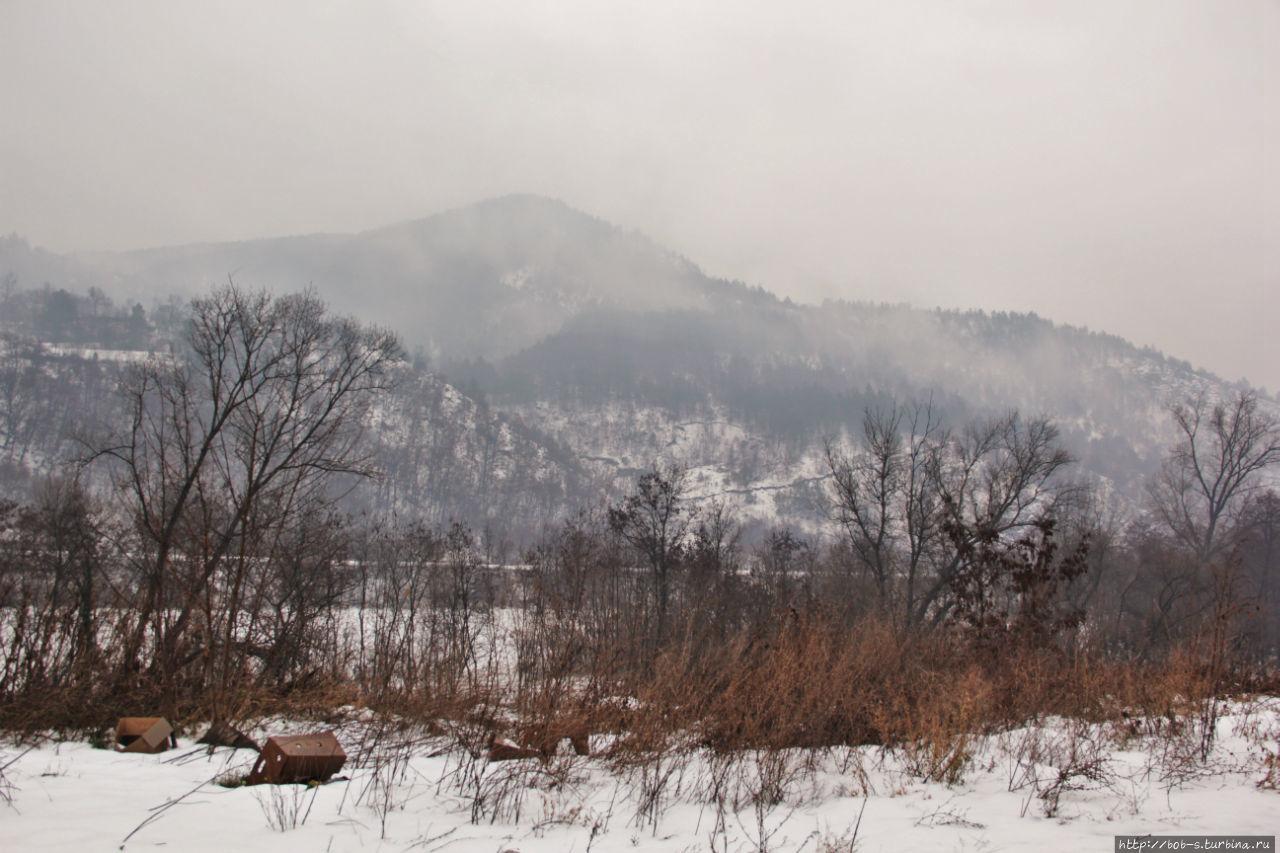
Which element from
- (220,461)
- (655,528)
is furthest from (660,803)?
(655,528)

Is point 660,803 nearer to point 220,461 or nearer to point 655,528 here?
point 220,461

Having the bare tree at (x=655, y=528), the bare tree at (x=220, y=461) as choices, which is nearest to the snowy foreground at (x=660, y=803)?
the bare tree at (x=220, y=461)

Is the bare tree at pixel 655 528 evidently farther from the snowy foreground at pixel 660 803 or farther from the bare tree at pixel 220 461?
the snowy foreground at pixel 660 803

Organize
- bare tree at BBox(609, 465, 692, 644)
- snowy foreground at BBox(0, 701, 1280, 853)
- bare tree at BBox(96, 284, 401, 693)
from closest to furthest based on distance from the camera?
snowy foreground at BBox(0, 701, 1280, 853) < bare tree at BBox(96, 284, 401, 693) < bare tree at BBox(609, 465, 692, 644)

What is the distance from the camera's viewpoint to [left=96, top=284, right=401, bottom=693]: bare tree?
38.0 ft

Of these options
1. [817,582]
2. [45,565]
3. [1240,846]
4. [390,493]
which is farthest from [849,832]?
[390,493]

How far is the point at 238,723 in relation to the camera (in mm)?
9711

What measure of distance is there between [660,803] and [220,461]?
14169 millimetres

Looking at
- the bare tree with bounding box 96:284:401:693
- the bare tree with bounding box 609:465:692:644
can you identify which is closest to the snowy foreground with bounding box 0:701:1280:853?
the bare tree with bounding box 96:284:401:693

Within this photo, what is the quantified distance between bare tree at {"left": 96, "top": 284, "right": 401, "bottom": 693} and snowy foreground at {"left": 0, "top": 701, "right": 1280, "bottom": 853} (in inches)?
151

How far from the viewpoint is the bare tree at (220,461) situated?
11578mm

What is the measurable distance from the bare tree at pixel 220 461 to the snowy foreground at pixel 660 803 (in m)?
3.84

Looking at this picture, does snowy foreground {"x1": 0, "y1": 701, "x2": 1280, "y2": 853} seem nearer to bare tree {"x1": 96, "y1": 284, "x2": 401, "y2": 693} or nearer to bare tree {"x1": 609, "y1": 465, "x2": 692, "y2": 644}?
bare tree {"x1": 96, "y1": 284, "x2": 401, "y2": 693}

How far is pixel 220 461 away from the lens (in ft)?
53.1
